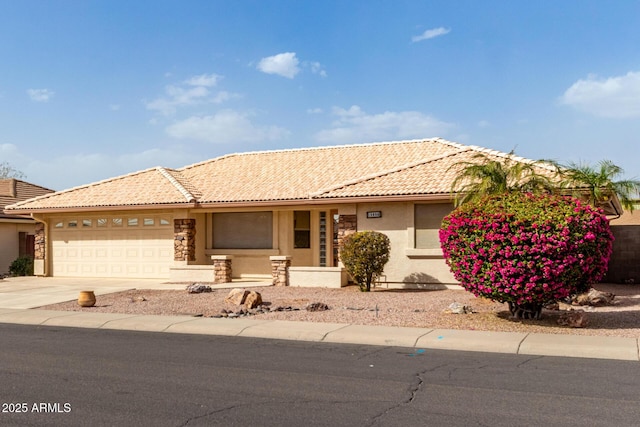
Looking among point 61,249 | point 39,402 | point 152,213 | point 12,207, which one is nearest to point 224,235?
point 152,213

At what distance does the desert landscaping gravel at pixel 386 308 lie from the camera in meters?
12.3

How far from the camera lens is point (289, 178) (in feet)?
78.6

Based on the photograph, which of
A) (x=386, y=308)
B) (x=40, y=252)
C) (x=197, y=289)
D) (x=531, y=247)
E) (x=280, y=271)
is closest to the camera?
(x=531, y=247)

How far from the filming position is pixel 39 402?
23.2 feet

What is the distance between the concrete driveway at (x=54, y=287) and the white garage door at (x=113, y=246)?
603 millimetres

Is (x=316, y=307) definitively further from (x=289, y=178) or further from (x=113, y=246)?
(x=113, y=246)

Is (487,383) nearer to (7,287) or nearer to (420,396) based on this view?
(420,396)

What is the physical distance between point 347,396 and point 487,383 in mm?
1840

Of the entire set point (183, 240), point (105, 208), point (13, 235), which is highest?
point (105, 208)

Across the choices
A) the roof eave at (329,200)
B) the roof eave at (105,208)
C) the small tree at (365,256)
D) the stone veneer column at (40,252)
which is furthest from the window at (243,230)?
the stone veneer column at (40,252)

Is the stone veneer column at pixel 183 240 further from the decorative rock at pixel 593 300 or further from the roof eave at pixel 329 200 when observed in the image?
the decorative rock at pixel 593 300

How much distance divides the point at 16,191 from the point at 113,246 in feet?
40.1

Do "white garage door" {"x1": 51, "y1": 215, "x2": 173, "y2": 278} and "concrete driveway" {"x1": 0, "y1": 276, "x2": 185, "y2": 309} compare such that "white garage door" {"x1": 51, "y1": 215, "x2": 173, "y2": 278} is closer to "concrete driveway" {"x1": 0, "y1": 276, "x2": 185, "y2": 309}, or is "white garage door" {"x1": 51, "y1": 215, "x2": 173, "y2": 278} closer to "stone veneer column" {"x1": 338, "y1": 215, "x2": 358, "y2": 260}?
"concrete driveway" {"x1": 0, "y1": 276, "x2": 185, "y2": 309}

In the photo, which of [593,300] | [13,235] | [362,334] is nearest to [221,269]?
[362,334]
